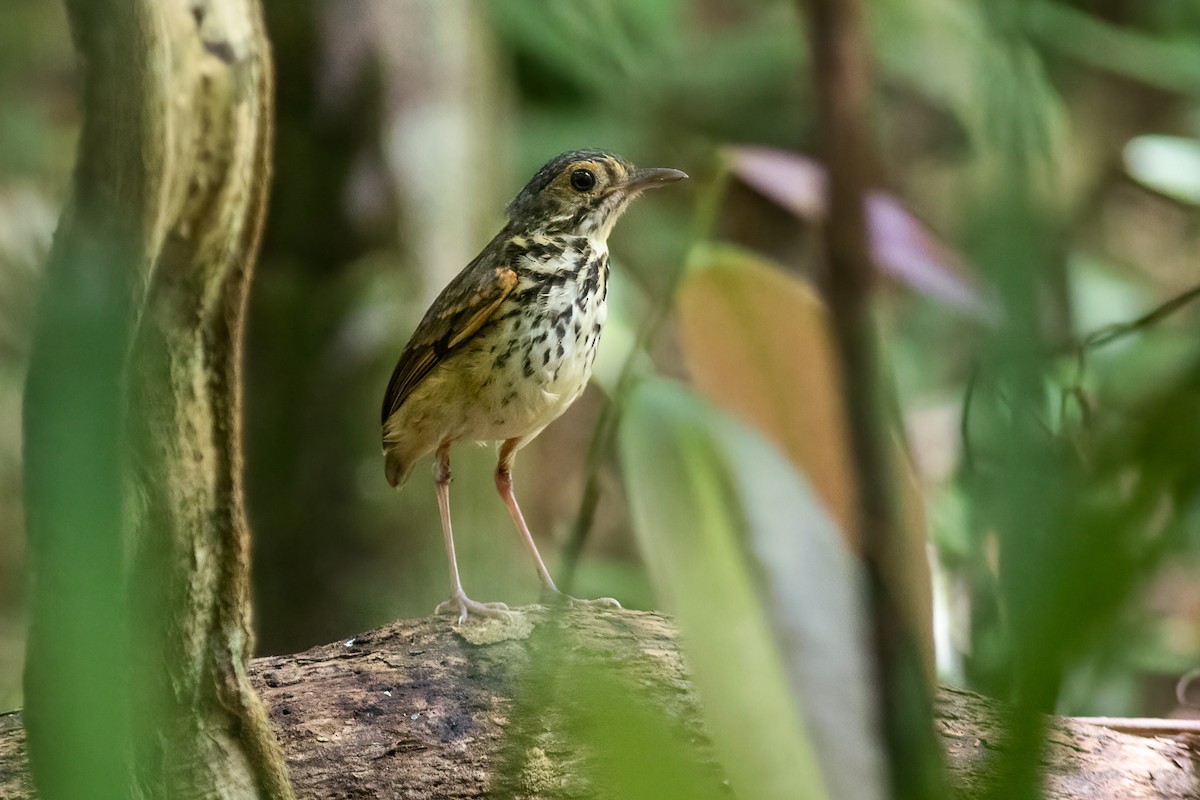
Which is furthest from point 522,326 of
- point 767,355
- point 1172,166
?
point 1172,166

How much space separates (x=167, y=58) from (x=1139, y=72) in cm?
313

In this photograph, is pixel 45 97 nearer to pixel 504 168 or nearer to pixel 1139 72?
pixel 504 168

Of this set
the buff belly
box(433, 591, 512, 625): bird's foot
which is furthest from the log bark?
the buff belly

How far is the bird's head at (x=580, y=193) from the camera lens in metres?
1.62

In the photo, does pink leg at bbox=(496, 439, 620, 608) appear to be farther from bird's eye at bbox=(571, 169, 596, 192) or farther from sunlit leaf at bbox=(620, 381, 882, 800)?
sunlit leaf at bbox=(620, 381, 882, 800)

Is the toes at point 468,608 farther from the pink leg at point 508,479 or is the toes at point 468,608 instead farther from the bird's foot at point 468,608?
the pink leg at point 508,479

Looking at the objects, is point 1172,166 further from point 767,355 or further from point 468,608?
point 468,608

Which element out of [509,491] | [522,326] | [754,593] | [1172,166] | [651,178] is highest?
[1172,166]

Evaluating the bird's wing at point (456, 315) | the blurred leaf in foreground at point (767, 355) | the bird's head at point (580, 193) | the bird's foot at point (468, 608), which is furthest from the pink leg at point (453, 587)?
the blurred leaf in foreground at point (767, 355)

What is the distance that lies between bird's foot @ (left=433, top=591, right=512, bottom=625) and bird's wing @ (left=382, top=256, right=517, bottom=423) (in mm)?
275

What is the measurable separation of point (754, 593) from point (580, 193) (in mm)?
844

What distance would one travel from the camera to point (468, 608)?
1.67m

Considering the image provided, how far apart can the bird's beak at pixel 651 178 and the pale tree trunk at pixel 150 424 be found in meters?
0.63

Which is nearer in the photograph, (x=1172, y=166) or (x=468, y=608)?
(x=468, y=608)
